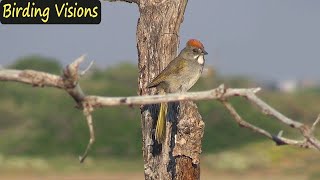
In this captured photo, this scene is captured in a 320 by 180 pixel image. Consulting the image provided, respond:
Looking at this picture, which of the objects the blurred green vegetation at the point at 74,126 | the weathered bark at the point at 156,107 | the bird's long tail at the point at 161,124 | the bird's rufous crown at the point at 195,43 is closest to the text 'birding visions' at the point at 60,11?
the weathered bark at the point at 156,107

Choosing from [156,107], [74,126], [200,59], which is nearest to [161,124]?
[156,107]

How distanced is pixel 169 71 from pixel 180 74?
15 centimetres

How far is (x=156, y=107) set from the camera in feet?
42.3

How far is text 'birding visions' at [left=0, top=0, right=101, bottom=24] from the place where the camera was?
15.0m

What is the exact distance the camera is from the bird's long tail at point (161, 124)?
12.6 m

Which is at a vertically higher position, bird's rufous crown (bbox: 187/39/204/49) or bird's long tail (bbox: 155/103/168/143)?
bird's rufous crown (bbox: 187/39/204/49)

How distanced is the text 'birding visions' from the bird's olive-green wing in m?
3.10

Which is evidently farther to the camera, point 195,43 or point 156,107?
point 156,107

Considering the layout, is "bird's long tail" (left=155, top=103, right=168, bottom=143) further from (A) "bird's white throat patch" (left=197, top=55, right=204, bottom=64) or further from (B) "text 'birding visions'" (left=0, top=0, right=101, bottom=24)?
(B) "text 'birding visions'" (left=0, top=0, right=101, bottom=24)

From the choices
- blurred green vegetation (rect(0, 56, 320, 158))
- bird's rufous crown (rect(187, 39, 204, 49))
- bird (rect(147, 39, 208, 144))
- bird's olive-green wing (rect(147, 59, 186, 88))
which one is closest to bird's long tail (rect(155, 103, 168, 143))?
bird (rect(147, 39, 208, 144))

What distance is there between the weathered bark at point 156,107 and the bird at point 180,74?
0.31m

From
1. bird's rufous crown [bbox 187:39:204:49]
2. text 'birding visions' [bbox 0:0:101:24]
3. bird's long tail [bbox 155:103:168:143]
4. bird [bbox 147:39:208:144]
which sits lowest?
bird's long tail [bbox 155:103:168:143]

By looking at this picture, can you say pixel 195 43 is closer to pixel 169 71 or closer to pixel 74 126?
pixel 169 71

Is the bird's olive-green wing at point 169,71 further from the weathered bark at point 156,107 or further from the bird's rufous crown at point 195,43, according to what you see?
the weathered bark at point 156,107
